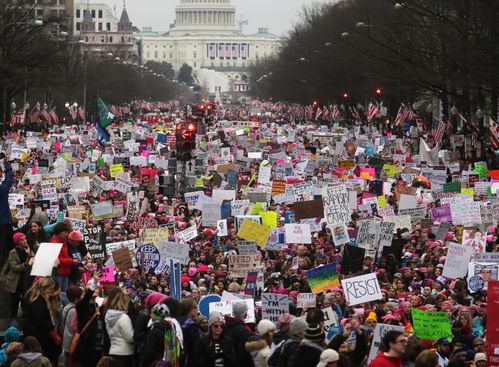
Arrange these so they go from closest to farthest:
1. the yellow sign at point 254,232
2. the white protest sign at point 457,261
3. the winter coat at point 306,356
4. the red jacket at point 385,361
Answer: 1. the red jacket at point 385,361
2. the winter coat at point 306,356
3. the white protest sign at point 457,261
4. the yellow sign at point 254,232

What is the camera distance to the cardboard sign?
1977 cm

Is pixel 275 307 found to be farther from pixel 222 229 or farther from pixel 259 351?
pixel 222 229

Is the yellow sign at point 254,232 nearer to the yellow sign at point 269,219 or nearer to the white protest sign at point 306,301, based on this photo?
the yellow sign at point 269,219

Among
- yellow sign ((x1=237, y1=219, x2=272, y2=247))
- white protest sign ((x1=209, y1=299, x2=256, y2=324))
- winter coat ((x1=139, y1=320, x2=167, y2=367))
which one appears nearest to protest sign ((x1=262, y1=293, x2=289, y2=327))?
white protest sign ((x1=209, y1=299, x2=256, y2=324))

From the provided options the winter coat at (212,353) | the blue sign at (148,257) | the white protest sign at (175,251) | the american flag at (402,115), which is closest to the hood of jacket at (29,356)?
the winter coat at (212,353)

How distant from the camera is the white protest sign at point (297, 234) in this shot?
23125 mm

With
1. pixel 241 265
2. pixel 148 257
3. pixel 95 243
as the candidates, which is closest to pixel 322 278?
pixel 241 265

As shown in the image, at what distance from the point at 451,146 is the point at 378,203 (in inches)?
1043

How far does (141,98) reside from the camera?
172250 millimetres

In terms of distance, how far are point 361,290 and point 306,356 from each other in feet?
11.6

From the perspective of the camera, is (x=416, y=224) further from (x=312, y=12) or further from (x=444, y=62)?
(x=312, y=12)

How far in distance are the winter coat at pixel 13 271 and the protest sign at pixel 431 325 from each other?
4782 mm

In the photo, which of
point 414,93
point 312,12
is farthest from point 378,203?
point 312,12

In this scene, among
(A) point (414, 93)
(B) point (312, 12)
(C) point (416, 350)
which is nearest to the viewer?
(C) point (416, 350)
